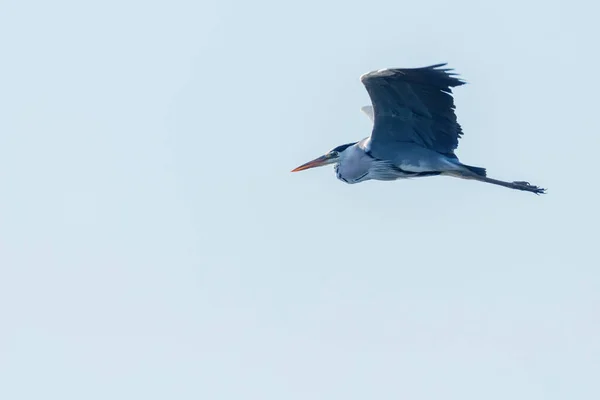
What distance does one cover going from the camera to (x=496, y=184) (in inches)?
679

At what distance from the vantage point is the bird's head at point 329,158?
58.9 feet

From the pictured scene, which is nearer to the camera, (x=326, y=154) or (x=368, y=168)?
(x=368, y=168)

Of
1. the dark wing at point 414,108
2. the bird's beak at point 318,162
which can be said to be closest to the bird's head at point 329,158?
the bird's beak at point 318,162

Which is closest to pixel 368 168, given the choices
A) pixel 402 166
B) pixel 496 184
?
pixel 402 166

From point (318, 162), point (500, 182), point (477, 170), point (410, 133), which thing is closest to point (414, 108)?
point (410, 133)

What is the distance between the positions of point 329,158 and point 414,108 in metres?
2.65

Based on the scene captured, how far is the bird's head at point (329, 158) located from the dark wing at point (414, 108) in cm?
112

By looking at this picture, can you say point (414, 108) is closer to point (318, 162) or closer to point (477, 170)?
point (477, 170)

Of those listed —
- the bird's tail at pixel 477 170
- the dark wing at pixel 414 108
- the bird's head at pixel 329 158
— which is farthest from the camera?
the bird's head at pixel 329 158

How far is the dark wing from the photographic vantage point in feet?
50.6

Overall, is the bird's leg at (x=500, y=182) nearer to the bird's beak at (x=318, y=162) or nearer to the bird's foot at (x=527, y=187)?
the bird's foot at (x=527, y=187)

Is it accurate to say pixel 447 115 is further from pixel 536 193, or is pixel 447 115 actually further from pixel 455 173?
pixel 536 193

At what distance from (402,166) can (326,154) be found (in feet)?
6.52

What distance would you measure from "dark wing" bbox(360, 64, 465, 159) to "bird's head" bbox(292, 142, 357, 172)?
44.0 inches
